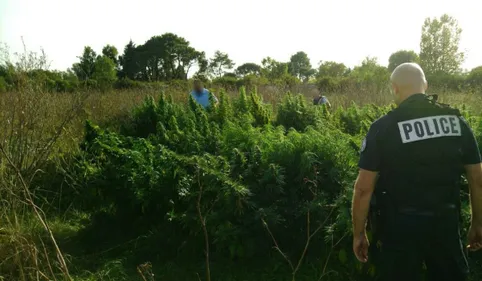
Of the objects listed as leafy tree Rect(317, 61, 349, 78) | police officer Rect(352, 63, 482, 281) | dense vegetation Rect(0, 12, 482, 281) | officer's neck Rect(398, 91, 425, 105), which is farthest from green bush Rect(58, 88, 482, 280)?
leafy tree Rect(317, 61, 349, 78)

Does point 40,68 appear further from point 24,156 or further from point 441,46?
point 441,46

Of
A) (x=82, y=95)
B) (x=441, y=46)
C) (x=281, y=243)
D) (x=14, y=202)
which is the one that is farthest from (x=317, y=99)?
(x=441, y=46)

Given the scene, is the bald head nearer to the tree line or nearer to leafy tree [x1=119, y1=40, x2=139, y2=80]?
the tree line

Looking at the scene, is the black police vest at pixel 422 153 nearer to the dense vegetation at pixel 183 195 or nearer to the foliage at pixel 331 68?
the dense vegetation at pixel 183 195

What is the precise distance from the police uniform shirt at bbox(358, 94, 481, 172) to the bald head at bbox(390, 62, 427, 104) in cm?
5

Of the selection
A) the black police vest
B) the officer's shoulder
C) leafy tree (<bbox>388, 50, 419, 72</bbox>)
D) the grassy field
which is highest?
leafy tree (<bbox>388, 50, 419, 72</bbox>)

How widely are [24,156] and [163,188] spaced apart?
1751 millimetres

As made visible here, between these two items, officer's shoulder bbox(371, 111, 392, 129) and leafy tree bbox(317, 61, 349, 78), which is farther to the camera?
leafy tree bbox(317, 61, 349, 78)

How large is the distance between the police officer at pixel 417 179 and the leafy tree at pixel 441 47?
36620 mm

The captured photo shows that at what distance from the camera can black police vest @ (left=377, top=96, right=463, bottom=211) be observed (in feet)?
8.14

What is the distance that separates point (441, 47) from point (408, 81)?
3843 cm

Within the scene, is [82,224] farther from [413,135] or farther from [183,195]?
[413,135]

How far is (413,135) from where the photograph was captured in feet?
8.14

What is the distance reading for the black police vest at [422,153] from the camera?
2.48 metres
